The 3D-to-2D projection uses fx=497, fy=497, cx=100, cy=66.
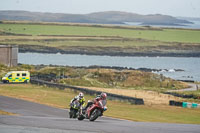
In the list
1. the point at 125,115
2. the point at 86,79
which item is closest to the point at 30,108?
the point at 125,115

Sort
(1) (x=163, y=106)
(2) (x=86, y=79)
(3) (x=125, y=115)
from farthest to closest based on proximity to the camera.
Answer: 1. (2) (x=86, y=79)
2. (1) (x=163, y=106)
3. (3) (x=125, y=115)

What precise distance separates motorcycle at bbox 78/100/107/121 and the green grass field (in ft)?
25.3

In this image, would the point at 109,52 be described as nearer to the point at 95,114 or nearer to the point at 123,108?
the point at 123,108

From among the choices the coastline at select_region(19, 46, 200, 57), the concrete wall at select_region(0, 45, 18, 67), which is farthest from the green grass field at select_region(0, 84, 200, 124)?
the coastline at select_region(19, 46, 200, 57)

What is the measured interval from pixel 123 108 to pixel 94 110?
16095mm

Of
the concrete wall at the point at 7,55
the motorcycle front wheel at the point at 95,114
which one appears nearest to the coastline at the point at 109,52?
the concrete wall at the point at 7,55

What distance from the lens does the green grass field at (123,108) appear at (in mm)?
36775

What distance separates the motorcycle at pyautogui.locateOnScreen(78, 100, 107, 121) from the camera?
88.6ft

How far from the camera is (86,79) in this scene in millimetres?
75438

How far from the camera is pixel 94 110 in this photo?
27406 mm

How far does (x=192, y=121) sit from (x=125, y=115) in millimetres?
5208

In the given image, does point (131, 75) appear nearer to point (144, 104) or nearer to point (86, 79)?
point (86, 79)

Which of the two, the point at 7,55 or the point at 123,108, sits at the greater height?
the point at 7,55

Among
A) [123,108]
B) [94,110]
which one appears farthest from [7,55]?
[94,110]
